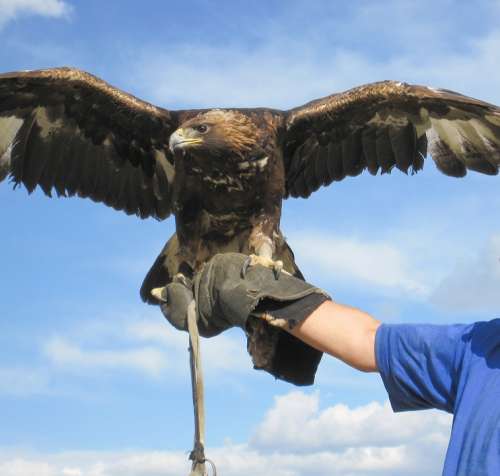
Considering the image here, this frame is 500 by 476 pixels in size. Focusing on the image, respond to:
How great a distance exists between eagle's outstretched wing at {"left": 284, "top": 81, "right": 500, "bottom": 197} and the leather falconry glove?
2.83m

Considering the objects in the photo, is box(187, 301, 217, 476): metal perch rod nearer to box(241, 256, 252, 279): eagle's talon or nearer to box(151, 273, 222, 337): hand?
box(241, 256, 252, 279): eagle's talon

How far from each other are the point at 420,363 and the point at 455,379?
0.42ft

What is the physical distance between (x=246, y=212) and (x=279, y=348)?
253cm

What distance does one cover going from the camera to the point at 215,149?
6.09 metres

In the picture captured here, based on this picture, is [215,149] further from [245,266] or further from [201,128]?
[245,266]

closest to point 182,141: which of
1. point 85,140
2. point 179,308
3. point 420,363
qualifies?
point 85,140

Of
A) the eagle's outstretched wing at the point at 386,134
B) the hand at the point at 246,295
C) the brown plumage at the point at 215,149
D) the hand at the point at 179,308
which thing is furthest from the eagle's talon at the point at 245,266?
the eagle's outstretched wing at the point at 386,134

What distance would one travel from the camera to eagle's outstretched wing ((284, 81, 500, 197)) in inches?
249

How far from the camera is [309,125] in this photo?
6711mm

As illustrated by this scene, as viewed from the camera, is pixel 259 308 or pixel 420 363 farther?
pixel 259 308

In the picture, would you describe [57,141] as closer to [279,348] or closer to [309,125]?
[309,125]

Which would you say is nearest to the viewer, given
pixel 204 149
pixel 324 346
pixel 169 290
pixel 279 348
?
pixel 324 346

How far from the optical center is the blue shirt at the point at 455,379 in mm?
2564

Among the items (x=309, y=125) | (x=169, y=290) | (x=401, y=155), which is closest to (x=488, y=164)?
(x=401, y=155)
